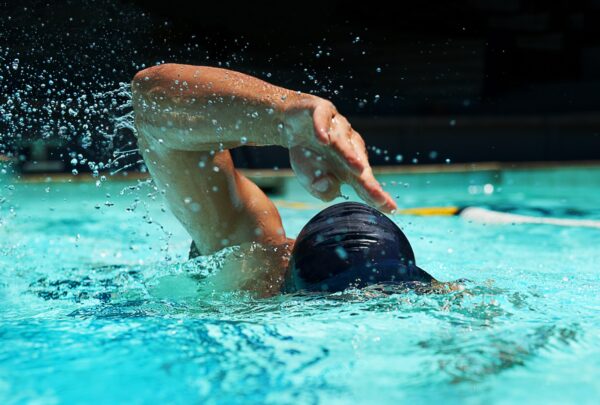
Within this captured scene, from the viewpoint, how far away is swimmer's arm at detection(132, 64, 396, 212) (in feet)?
4.53

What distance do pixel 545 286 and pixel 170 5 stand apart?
6071 millimetres

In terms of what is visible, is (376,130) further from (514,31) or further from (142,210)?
(142,210)

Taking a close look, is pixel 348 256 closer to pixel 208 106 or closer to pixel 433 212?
pixel 208 106

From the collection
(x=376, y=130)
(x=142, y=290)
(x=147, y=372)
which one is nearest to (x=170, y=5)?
(x=376, y=130)

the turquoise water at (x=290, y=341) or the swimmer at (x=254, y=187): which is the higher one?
the swimmer at (x=254, y=187)

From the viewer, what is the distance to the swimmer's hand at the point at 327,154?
1.34 meters

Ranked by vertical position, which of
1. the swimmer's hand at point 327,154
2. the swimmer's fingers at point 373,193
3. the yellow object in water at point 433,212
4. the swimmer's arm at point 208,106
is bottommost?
the yellow object in water at point 433,212

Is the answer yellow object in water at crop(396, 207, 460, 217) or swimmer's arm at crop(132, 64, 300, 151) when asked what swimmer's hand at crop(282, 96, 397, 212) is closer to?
swimmer's arm at crop(132, 64, 300, 151)

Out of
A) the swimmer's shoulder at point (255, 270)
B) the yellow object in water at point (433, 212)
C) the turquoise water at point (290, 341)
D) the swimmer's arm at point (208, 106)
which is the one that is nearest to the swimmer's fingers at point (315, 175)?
the swimmer's arm at point (208, 106)

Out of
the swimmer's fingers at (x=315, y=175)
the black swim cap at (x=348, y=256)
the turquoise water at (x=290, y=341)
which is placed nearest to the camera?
the turquoise water at (x=290, y=341)

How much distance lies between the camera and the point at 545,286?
2295 mm

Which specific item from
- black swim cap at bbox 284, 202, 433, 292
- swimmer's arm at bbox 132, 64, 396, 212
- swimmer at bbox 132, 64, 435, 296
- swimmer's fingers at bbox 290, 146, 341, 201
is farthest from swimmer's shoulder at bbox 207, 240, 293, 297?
swimmer's fingers at bbox 290, 146, 341, 201

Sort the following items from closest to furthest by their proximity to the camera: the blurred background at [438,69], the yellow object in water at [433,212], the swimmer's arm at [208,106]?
1. the swimmer's arm at [208,106]
2. the yellow object in water at [433,212]
3. the blurred background at [438,69]

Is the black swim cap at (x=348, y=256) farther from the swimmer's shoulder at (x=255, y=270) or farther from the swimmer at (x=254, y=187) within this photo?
the swimmer's shoulder at (x=255, y=270)
